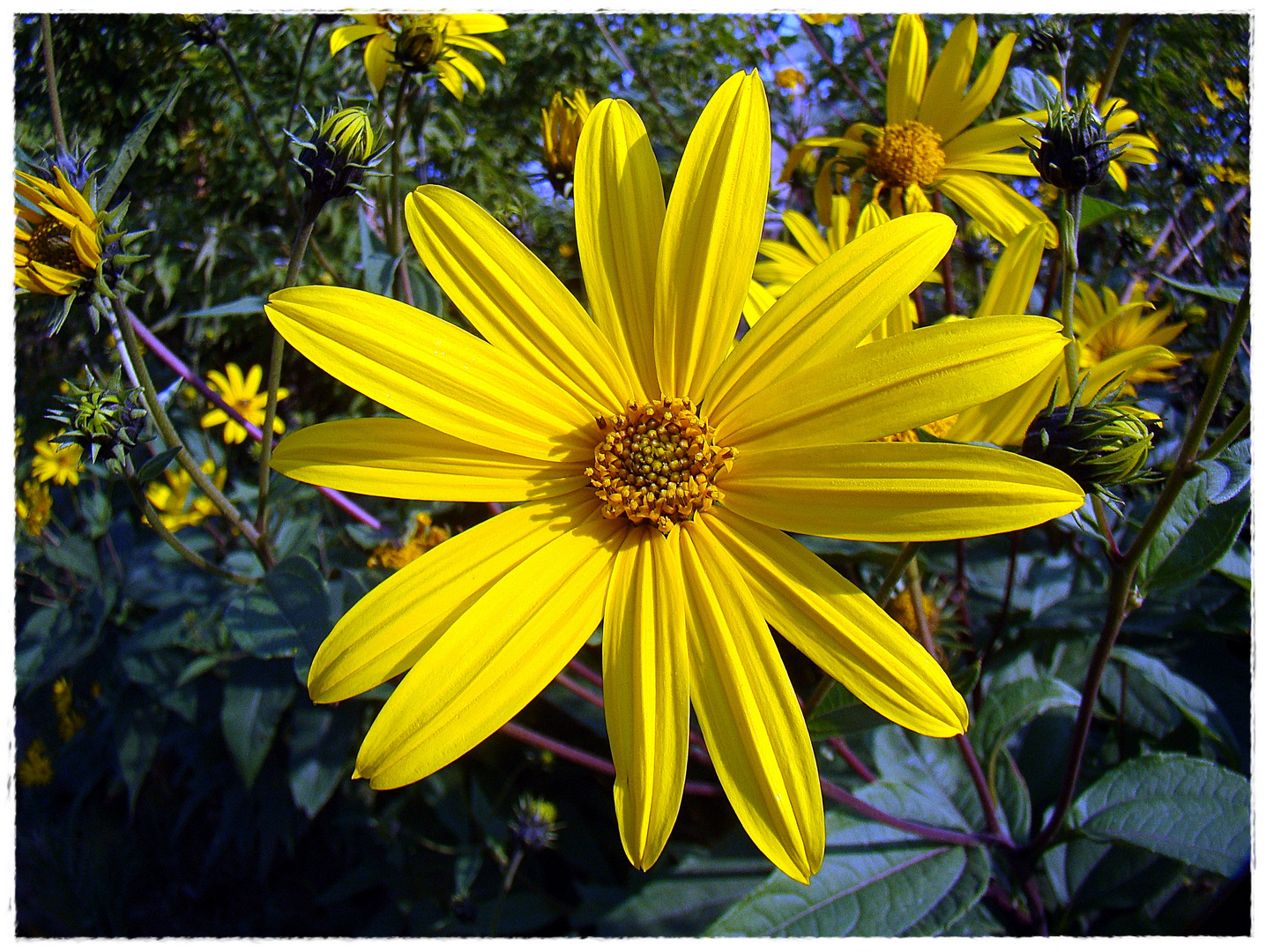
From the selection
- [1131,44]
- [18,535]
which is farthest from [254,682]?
[1131,44]

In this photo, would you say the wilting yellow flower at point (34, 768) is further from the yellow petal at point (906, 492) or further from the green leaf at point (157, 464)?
the yellow petal at point (906, 492)

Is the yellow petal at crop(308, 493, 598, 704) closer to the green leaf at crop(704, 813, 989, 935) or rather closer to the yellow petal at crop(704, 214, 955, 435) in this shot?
the yellow petal at crop(704, 214, 955, 435)

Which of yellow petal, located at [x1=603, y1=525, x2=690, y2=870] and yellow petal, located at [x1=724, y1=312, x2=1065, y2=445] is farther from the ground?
yellow petal, located at [x1=724, y1=312, x2=1065, y2=445]

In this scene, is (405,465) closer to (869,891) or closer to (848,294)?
(848,294)

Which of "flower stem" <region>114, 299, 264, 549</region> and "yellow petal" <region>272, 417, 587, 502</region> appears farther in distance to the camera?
"flower stem" <region>114, 299, 264, 549</region>

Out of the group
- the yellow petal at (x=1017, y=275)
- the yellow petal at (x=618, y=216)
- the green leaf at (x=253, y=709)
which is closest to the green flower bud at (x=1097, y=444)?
the yellow petal at (x=1017, y=275)

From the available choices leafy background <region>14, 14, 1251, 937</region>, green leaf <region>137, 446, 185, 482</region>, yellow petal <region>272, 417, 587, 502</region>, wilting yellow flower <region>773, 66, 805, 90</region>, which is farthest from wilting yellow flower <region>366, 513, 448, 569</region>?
wilting yellow flower <region>773, 66, 805, 90</region>

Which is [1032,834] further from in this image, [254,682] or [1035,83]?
[254,682]
